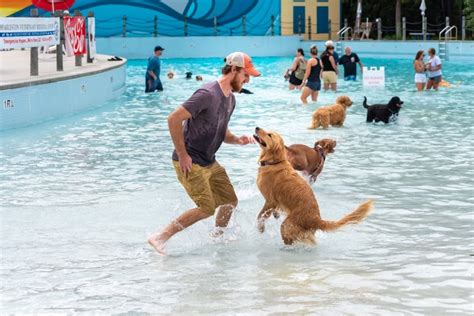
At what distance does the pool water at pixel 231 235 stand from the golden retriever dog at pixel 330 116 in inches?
16.2

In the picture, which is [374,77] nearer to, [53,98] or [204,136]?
[53,98]

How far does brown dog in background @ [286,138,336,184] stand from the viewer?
10688 millimetres

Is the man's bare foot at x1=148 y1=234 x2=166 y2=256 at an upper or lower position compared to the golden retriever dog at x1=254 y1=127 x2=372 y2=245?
lower

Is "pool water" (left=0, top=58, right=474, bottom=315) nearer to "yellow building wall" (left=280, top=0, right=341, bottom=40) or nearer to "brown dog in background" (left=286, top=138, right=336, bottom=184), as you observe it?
"brown dog in background" (left=286, top=138, right=336, bottom=184)

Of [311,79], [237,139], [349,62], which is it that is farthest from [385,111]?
[349,62]

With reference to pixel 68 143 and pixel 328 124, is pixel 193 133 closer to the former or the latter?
pixel 68 143

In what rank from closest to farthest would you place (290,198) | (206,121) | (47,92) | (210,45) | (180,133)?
(180,133) → (206,121) → (290,198) → (47,92) → (210,45)

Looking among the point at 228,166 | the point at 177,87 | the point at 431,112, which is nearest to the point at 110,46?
the point at 177,87

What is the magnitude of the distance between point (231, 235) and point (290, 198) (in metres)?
0.95

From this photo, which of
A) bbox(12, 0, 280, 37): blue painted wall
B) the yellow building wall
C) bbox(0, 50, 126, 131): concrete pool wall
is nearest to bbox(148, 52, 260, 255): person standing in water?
bbox(0, 50, 126, 131): concrete pool wall

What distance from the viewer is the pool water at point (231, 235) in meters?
6.48

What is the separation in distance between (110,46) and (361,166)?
46.5m

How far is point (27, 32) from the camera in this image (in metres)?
19.8

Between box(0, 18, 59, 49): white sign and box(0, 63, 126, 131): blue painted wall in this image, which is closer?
box(0, 63, 126, 131): blue painted wall
